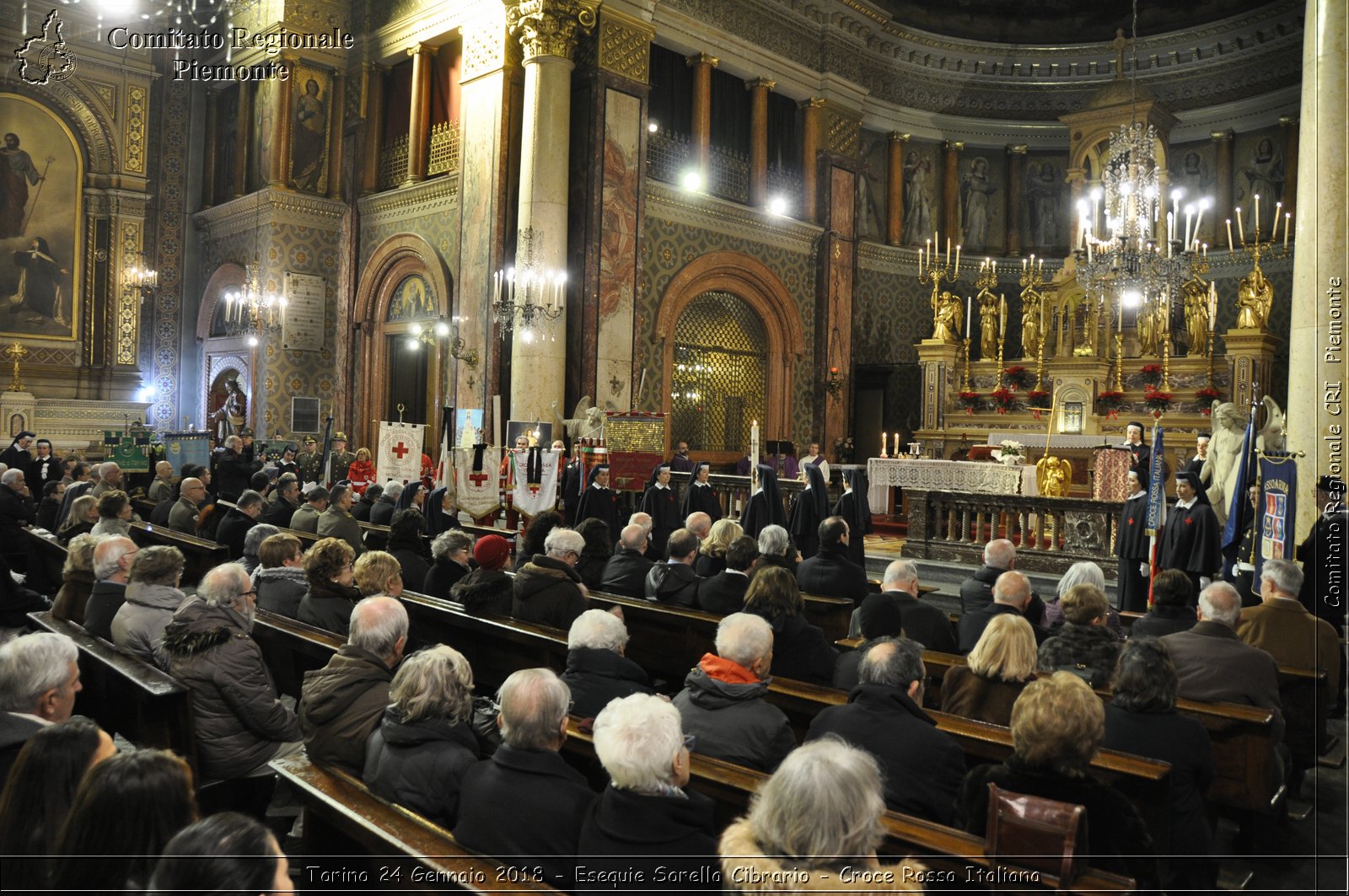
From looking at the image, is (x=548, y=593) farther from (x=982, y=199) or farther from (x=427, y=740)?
(x=982, y=199)

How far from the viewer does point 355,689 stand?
11.5ft

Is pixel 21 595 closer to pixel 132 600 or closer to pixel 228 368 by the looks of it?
pixel 132 600

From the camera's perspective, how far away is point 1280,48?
56.4ft

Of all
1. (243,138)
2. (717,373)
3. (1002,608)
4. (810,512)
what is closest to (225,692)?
(1002,608)

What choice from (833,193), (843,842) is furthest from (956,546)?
(833,193)

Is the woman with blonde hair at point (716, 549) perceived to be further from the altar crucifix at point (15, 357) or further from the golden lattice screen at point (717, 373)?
the altar crucifix at point (15, 357)

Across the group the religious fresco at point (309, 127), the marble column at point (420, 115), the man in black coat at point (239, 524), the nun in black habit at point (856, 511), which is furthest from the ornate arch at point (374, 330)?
the nun in black habit at point (856, 511)

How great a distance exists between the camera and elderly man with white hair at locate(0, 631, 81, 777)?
2.71 m

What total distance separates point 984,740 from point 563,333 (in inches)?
434

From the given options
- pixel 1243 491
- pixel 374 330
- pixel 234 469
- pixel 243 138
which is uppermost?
pixel 243 138

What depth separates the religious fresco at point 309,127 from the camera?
57.3ft

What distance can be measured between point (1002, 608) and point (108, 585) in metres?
4.58

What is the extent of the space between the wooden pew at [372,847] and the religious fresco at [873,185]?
17919 millimetres

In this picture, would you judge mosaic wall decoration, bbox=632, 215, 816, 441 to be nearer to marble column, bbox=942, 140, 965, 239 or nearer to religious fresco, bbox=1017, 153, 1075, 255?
marble column, bbox=942, 140, 965, 239
